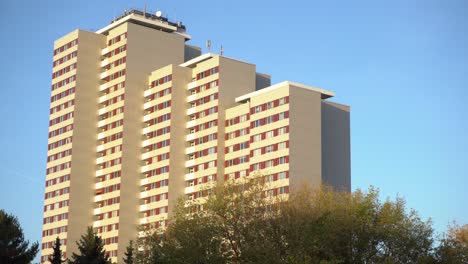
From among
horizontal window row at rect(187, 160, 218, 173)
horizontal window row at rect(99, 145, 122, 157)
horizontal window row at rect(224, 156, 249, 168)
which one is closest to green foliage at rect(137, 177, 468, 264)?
horizontal window row at rect(224, 156, 249, 168)

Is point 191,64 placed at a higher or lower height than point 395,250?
higher

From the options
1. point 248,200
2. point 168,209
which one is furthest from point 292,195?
point 168,209

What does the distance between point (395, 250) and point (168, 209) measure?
76571 millimetres

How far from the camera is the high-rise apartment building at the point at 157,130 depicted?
153 meters

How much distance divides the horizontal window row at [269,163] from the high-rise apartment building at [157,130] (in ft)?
0.59

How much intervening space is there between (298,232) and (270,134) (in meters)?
63.7

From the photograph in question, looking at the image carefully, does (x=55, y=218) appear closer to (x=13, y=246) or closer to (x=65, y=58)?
(x=65, y=58)

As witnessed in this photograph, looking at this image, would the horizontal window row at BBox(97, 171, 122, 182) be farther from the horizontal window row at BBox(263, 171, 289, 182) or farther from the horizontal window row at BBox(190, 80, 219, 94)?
the horizontal window row at BBox(263, 171, 289, 182)

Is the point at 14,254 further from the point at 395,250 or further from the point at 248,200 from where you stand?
the point at 395,250

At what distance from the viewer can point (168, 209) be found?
163 metres

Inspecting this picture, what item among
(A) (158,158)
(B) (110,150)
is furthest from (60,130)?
(A) (158,158)

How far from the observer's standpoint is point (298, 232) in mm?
89500

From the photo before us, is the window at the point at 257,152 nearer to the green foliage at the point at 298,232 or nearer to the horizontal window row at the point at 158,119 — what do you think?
the horizontal window row at the point at 158,119

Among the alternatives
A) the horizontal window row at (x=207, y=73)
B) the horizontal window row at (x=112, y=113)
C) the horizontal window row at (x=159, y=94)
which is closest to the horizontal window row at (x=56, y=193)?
the horizontal window row at (x=112, y=113)
